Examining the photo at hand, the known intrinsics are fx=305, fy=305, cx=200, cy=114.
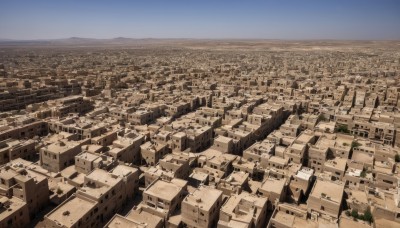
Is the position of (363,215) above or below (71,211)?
below

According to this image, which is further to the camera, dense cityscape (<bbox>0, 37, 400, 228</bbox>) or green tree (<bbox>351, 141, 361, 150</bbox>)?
green tree (<bbox>351, 141, 361, 150</bbox>)

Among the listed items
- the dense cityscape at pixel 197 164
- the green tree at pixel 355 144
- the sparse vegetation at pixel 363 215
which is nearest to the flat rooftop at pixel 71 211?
the dense cityscape at pixel 197 164

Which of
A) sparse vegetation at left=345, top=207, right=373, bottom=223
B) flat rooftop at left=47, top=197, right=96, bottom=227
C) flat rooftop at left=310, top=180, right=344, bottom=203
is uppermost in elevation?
flat rooftop at left=47, top=197, right=96, bottom=227

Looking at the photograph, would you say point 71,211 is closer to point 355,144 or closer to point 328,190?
point 328,190

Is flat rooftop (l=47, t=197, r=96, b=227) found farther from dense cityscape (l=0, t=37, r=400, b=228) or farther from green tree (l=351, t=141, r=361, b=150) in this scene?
green tree (l=351, t=141, r=361, b=150)

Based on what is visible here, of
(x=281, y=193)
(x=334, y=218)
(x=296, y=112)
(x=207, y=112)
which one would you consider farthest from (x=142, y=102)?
(x=334, y=218)

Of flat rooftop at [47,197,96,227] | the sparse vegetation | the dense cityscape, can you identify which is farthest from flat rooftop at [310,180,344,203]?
flat rooftop at [47,197,96,227]

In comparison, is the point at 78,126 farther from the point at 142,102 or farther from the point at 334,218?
the point at 334,218

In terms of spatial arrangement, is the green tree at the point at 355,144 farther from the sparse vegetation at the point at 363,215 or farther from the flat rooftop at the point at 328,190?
the sparse vegetation at the point at 363,215

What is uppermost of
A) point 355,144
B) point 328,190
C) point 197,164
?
point 355,144

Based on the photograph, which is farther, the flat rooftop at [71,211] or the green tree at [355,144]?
the green tree at [355,144]

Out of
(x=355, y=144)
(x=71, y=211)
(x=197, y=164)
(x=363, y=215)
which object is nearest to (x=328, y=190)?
(x=363, y=215)
